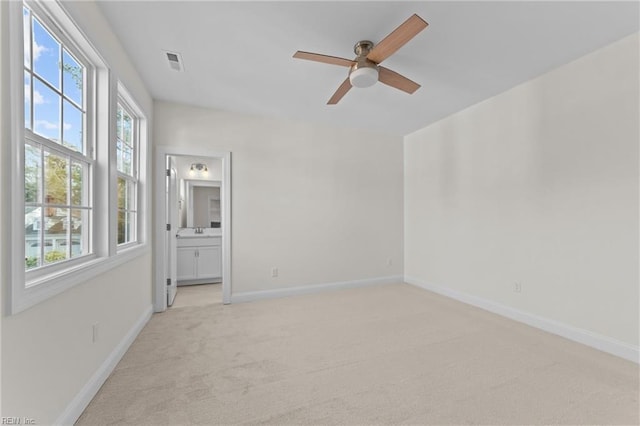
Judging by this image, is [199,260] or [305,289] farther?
[199,260]

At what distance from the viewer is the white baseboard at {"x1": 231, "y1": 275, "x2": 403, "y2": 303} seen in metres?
3.81

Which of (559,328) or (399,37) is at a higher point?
(399,37)

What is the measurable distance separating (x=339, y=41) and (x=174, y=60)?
1.58m

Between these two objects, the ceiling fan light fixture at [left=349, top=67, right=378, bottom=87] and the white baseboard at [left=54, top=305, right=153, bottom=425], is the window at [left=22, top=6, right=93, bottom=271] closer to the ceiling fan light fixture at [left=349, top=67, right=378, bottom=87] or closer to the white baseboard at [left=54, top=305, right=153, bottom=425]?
the white baseboard at [left=54, top=305, right=153, bottom=425]

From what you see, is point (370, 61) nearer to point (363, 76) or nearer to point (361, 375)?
point (363, 76)

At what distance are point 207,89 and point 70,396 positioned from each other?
2.96m

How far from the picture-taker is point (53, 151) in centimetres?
154

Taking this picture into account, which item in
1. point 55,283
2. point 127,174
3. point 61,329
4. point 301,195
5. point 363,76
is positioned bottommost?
point 61,329

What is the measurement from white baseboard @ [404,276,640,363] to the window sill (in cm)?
401

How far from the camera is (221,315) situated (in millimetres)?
3270

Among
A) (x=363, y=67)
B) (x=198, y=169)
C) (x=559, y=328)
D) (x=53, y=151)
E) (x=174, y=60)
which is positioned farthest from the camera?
(x=198, y=169)

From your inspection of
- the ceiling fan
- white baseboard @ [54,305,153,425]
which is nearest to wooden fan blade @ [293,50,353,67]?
the ceiling fan

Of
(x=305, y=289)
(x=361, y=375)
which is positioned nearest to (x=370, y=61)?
(x=361, y=375)

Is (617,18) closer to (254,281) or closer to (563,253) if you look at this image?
(563,253)
